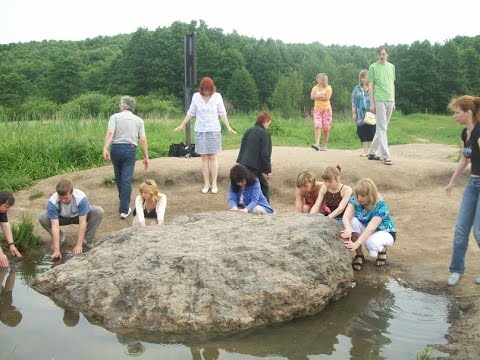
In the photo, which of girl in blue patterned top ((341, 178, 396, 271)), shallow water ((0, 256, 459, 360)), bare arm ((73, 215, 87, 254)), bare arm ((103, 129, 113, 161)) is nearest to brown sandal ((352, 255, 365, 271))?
girl in blue patterned top ((341, 178, 396, 271))

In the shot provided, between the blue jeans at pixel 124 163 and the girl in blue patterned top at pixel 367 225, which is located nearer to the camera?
the girl in blue patterned top at pixel 367 225

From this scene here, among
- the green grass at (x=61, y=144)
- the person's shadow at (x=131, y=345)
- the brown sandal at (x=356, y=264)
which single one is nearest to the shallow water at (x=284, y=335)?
the person's shadow at (x=131, y=345)

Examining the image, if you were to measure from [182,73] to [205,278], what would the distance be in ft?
173

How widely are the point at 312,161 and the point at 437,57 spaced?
1585 inches

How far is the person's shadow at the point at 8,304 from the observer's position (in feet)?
14.6

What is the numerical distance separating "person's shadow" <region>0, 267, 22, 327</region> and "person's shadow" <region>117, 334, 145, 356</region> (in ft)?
3.16

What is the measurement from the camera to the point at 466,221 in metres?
4.93

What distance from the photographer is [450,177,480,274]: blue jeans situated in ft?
15.7

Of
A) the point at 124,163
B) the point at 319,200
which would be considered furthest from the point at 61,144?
the point at 319,200

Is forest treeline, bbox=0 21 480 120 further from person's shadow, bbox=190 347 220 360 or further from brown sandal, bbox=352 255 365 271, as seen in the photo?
person's shadow, bbox=190 347 220 360

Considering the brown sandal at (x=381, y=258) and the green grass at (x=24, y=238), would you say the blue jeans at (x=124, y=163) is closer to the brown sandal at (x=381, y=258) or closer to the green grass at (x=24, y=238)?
the green grass at (x=24, y=238)

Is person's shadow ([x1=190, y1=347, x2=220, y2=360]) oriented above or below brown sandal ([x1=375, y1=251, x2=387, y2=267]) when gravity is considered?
below

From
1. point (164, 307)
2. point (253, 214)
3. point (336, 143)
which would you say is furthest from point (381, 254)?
point (336, 143)

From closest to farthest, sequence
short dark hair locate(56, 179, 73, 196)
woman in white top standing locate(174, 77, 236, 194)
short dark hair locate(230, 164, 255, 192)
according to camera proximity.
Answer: short dark hair locate(56, 179, 73, 196)
short dark hair locate(230, 164, 255, 192)
woman in white top standing locate(174, 77, 236, 194)
